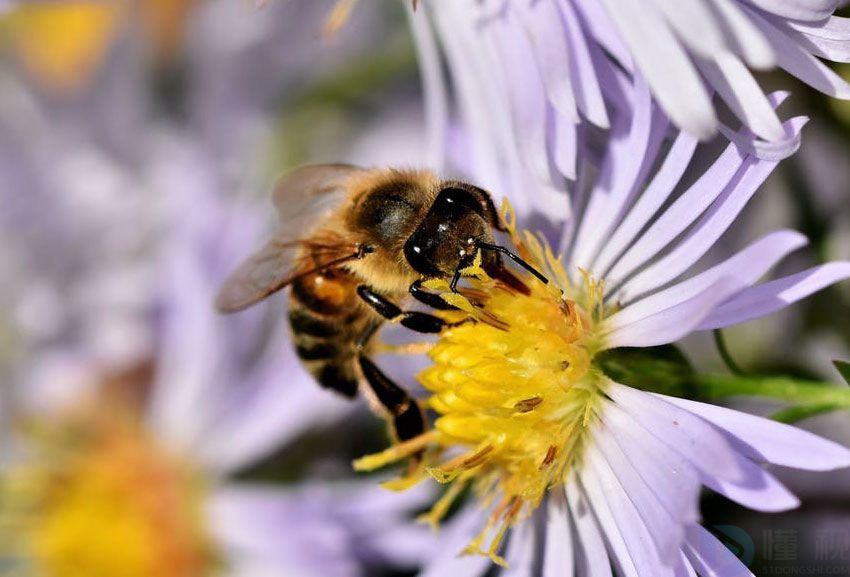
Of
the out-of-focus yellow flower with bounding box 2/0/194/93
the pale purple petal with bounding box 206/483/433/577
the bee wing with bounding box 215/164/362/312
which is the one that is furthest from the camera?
the out-of-focus yellow flower with bounding box 2/0/194/93

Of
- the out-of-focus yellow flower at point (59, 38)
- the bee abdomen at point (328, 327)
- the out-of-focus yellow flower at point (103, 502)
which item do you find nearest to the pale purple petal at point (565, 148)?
the bee abdomen at point (328, 327)

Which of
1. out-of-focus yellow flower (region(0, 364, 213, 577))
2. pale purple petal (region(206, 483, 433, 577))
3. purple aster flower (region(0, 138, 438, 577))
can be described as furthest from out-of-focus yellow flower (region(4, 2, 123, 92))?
pale purple petal (region(206, 483, 433, 577))

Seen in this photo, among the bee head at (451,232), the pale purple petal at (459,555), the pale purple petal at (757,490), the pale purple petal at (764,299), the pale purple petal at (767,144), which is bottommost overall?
the pale purple petal at (757,490)

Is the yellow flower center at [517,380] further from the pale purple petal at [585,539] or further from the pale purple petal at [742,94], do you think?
the pale purple petal at [742,94]

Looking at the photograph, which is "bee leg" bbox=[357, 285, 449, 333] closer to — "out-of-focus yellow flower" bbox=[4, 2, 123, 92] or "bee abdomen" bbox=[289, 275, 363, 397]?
"bee abdomen" bbox=[289, 275, 363, 397]

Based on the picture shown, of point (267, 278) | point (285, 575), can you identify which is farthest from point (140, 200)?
point (267, 278)

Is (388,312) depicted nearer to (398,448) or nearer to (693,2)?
(398,448)

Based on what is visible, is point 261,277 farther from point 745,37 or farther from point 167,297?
point 167,297
